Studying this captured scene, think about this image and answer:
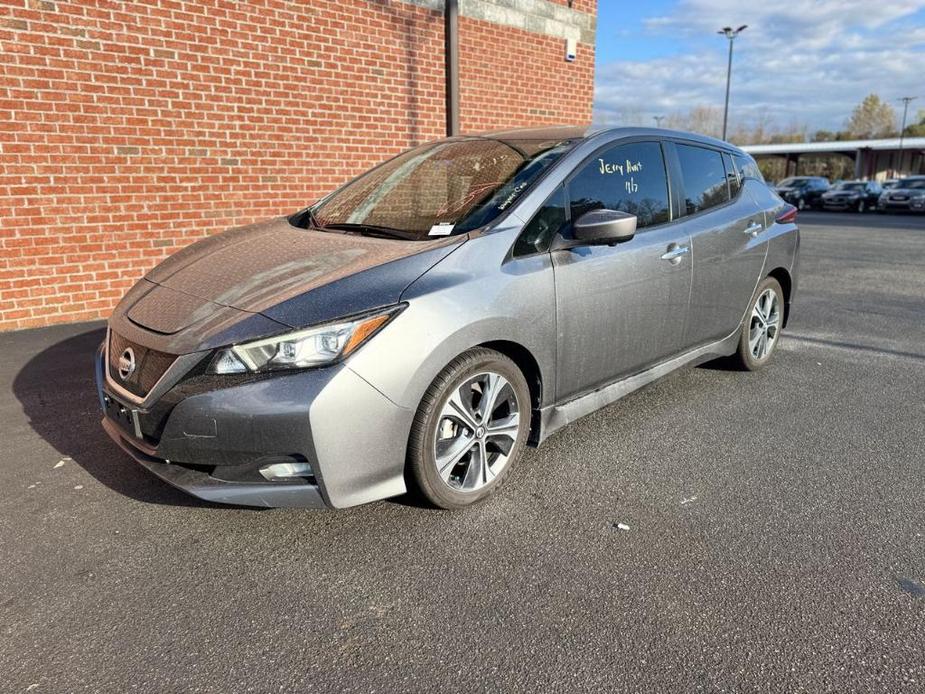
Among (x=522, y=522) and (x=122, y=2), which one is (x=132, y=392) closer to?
(x=522, y=522)

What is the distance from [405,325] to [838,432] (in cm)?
283

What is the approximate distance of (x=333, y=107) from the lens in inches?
312

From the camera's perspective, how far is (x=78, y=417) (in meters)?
4.18

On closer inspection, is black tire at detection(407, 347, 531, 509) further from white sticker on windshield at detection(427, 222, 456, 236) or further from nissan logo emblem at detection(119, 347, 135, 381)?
nissan logo emblem at detection(119, 347, 135, 381)

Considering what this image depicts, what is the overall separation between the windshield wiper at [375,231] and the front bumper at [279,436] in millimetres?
964

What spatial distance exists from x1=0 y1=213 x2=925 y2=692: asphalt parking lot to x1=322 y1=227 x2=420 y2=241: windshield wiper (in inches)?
49.9

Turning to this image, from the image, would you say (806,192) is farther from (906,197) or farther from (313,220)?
(313,220)

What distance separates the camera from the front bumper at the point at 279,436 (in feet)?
8.20

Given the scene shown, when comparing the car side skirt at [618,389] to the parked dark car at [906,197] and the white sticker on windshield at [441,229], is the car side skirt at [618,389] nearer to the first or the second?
the white sticker on windshield at [441,229]

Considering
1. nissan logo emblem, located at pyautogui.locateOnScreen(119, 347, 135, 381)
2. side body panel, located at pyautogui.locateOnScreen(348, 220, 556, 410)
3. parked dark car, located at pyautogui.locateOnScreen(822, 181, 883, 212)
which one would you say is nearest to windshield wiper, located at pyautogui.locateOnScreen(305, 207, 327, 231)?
side body panel, located at pyautogui.locateOnScreen(348, 220, 556, 410)

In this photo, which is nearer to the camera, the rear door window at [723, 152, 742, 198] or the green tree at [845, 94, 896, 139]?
the rear door window at [723, 152, 742, 198]

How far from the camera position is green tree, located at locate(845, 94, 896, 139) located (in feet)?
349

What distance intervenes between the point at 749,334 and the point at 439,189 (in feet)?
8.63

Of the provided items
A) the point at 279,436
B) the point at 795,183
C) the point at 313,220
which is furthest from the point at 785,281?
the point at 795,183
